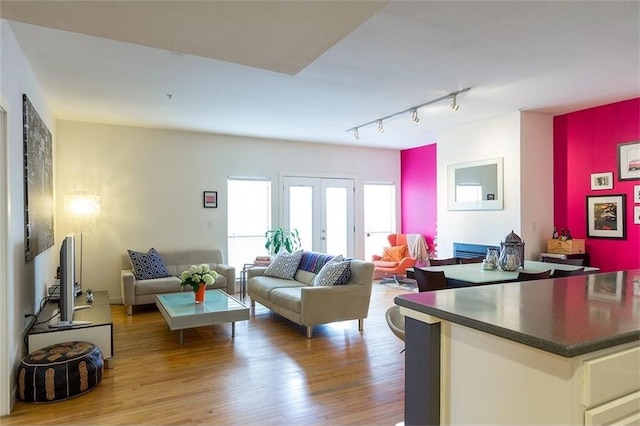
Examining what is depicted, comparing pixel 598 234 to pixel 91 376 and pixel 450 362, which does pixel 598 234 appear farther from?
pixel 91 376

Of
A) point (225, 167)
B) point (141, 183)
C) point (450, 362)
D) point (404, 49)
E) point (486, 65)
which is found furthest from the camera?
point (225, 167)

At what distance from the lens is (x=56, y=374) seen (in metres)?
2.84

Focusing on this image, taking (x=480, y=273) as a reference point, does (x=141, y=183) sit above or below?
above

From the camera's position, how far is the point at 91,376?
300 cm

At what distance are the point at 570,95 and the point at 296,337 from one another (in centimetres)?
398

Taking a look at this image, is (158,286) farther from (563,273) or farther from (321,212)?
(563,273)

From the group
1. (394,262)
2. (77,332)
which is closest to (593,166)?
(394,262)

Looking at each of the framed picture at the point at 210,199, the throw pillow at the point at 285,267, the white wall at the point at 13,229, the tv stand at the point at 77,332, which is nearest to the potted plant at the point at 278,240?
the framed picture at the point at 210,199

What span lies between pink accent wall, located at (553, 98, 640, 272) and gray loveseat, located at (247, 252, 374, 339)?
9.58ft

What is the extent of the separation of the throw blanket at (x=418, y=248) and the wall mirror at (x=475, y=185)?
149 centimetres

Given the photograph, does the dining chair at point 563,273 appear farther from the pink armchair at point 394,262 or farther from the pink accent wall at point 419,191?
the pink accent wall at point 419,191

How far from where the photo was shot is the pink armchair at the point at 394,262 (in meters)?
7.28

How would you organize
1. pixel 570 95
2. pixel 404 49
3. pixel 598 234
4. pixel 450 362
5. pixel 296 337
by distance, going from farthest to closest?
1. pixel 598 234
2. pixel 570 95
3. pixel 296 337
4. pixel 404 49
5. pixel 450 362

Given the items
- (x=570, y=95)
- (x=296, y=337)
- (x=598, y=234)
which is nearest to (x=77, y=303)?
(x=296, y=337)
